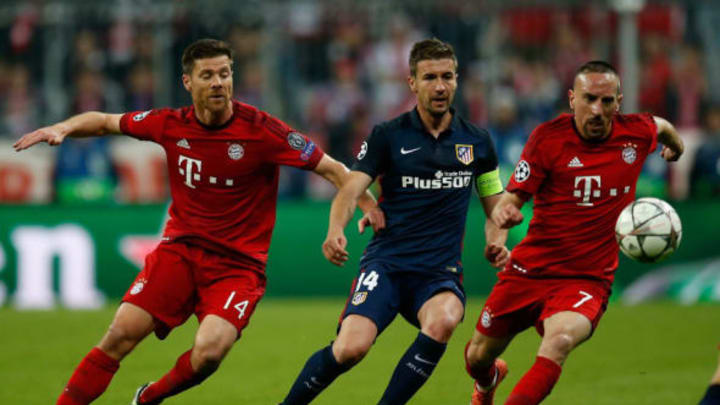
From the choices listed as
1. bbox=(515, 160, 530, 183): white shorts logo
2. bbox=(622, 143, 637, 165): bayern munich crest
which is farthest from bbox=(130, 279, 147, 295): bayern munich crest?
bbox=(622, 143, 637, 165): bayern munich crest

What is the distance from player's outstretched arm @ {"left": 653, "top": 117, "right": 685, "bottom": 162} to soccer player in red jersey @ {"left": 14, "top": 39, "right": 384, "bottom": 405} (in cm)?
192

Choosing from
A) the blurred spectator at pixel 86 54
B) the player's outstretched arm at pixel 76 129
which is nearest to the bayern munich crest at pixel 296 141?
the player's outstretched arm at pixel 76 129

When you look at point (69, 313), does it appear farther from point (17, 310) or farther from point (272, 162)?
point (272, 162)

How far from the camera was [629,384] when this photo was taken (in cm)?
941

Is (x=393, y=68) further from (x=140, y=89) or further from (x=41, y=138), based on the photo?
(x=41, y=138)

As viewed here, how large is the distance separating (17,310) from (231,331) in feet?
28.5

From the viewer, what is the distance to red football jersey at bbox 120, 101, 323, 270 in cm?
731

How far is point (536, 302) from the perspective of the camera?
717cm

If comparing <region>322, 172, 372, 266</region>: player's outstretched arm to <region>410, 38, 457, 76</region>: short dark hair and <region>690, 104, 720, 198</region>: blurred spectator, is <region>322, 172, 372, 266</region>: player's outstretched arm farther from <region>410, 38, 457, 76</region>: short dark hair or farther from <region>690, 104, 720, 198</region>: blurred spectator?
<region>690, 104, 720, 198</region>: blurred spectator

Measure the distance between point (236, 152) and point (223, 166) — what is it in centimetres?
12

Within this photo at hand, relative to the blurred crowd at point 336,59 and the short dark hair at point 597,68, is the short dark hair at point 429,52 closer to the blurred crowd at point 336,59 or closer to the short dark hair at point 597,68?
the short dark hair at point 597,68

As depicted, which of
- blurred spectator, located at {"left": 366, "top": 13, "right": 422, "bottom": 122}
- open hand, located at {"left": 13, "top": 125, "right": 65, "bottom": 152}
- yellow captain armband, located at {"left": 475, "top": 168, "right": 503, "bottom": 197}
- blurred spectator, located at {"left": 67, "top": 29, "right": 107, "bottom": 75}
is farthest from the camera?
blurred spectator, located at {"left": 67, "top": 29, "right": 107, "bottom": 75}

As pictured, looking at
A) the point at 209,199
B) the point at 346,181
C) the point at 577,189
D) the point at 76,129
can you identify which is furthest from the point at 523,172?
the point at 76,129

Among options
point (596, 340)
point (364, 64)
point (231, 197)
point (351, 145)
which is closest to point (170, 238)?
point (231, 197)
